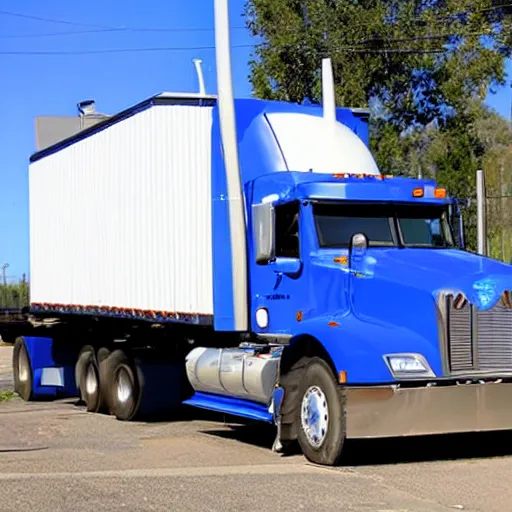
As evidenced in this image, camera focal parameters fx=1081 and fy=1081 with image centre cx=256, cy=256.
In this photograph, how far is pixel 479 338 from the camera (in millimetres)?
10852

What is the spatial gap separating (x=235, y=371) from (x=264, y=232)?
173cm

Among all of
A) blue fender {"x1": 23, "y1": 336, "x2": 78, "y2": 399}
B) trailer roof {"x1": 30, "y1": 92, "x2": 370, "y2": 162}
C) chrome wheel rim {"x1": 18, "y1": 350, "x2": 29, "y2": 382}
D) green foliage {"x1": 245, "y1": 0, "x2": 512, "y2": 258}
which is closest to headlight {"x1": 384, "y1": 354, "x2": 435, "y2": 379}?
trailer roof {"x1": 30, "y1": 92, "x2": 370, "y2": 162}

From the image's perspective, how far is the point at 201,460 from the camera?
11.6 meters

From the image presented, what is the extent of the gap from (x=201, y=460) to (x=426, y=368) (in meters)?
2.68

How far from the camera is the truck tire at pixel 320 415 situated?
1068cm

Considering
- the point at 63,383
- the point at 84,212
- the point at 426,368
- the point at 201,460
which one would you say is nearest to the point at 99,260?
the point at 84,212

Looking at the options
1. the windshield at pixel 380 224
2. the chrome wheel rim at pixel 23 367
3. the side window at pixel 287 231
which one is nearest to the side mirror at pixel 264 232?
the side window at pixel 287 231

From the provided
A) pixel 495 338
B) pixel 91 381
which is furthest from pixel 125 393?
pixel 495 338

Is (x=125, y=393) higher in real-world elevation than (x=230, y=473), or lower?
higher

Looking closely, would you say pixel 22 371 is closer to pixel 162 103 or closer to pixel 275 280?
pixel 162 103

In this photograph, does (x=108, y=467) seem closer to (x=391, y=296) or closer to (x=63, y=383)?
(x=391, y=296)

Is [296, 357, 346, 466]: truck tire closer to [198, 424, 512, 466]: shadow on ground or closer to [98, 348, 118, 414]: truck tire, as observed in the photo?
[198, 424, 512, 466]: shadow on ground

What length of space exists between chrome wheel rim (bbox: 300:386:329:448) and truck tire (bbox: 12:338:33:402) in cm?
1004

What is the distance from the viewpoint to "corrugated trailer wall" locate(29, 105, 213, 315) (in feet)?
46.3
